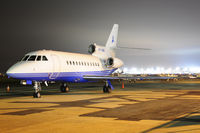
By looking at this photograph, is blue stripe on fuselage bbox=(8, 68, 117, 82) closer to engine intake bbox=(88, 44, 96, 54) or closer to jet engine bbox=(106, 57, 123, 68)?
jet engine bbox=(106, 57, 123, 68)

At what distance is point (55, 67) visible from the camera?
2228 cm

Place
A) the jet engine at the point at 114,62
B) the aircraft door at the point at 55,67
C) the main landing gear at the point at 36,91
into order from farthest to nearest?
the jet engine at the point at 114,62, the aircraft door at the point at 55,67, the main landing gear at the point at 36,91

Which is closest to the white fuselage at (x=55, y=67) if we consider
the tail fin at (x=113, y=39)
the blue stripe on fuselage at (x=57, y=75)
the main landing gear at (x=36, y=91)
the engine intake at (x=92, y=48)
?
the blue stripe on fuselage at (x=57, y=75)

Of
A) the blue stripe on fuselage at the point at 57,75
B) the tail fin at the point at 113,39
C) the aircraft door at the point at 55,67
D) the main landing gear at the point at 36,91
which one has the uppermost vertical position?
the tail fin at the point at 113,39

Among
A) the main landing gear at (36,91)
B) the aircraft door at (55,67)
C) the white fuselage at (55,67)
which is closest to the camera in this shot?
the white fuselage at (55,67)

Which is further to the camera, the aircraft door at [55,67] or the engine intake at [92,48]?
the engine intake at [92,48]

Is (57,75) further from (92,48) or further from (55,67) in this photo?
(92,48)

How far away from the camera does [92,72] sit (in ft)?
93.9

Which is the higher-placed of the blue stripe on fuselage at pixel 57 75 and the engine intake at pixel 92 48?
the engine intake at pixel 92 48

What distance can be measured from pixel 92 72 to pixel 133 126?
20.0 meters

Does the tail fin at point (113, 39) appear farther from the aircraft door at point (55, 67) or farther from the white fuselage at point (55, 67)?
the aircraft door at point (55, 67)

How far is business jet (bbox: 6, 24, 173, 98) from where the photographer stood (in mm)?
19734

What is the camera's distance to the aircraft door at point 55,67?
22048mm

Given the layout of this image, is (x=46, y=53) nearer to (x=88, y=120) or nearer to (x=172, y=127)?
(x=88, y=120)
